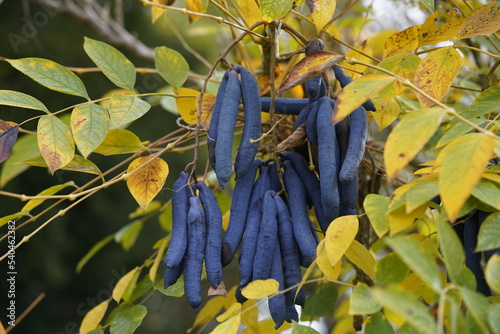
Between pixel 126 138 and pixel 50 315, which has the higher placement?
pixel 126 138

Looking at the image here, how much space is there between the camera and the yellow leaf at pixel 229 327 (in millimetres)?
506

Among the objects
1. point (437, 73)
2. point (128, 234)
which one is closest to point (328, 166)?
point (437, 73)

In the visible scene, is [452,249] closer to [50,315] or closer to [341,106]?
[341,106]

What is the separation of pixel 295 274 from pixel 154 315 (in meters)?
3.51

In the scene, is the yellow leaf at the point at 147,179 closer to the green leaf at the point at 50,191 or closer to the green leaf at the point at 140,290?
the green leaf at the point at 50,191

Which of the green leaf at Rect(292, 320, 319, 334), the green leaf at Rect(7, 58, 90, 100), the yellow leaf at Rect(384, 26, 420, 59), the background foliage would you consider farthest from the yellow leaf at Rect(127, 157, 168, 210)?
the yellow leaf at Rect(384, 26, 420, 59)

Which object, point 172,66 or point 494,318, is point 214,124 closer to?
point 172,66

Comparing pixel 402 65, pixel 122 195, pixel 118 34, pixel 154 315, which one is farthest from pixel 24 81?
pixel 402 65

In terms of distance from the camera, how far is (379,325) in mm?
486

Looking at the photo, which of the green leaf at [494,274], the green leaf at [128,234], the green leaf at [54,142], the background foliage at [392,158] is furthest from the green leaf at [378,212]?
the green leaf at [128,234]

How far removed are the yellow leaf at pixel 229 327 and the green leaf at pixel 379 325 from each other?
12 cm

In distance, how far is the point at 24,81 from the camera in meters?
2.85

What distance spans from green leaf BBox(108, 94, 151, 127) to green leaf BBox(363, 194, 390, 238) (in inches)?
10.9

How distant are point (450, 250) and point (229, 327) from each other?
217 mm
